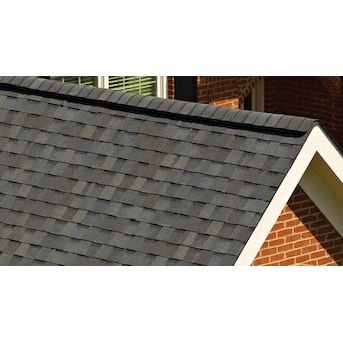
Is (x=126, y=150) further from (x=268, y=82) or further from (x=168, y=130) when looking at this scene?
(x=268, y=82)

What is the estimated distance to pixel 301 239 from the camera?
16516mm

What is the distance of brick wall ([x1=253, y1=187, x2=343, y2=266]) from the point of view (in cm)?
1622

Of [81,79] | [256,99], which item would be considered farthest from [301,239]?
[256,99]

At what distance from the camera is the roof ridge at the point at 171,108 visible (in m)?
15.8

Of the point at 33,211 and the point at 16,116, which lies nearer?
the point at 33,211

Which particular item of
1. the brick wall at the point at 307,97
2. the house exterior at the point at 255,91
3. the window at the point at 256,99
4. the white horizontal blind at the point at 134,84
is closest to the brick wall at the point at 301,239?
the house exterior at the point at 255,91

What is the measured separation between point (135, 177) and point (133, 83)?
10.4 metres

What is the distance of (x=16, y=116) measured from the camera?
17781mm

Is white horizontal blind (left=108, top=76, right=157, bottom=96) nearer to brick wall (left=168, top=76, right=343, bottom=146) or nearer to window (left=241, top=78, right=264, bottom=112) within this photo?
brick wall (left=168, top=76, right=343, bottom=146)

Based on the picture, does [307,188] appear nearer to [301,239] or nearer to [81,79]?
[301,239]

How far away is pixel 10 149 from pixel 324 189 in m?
3.25

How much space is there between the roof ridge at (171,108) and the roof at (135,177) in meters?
0.01
